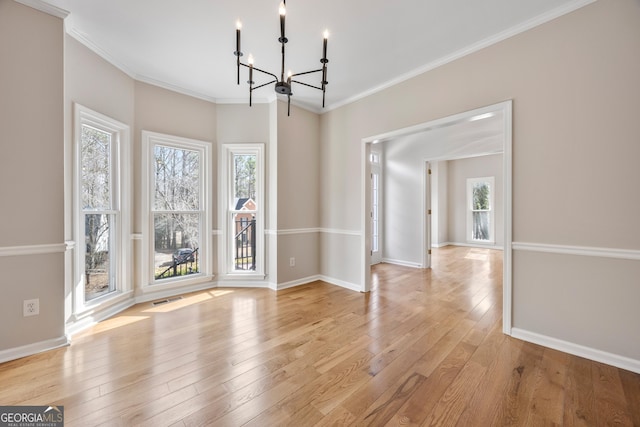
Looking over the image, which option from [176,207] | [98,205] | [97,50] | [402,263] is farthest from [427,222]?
[97,50]

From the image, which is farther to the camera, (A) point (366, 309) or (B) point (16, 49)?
(A) point (366, 309)

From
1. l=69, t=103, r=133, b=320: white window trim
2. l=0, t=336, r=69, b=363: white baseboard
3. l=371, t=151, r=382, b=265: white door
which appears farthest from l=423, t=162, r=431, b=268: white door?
l=0, t=336, r=69, b=363: white baseboard

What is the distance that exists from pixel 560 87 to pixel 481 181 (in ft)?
20.8

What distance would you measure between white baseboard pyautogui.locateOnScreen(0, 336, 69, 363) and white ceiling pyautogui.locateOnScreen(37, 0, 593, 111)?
9.31 feet

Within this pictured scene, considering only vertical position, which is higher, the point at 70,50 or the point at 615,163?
the point at 70,50

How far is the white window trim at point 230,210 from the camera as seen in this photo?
3.99 meters

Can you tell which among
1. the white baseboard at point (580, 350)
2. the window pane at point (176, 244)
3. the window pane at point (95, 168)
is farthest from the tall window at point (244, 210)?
the white baseboard at point (580, 350)

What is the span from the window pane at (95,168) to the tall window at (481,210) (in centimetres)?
871

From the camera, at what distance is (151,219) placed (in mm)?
3447

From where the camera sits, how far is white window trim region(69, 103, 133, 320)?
255 cm

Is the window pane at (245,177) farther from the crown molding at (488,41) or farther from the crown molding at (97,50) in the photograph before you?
the crown molding at (488,41)

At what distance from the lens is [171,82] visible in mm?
3506

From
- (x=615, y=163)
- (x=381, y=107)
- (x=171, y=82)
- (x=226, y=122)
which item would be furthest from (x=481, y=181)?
(x=171, y=82)

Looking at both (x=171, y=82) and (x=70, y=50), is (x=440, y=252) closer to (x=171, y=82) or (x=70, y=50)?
(x=171, y=82)
